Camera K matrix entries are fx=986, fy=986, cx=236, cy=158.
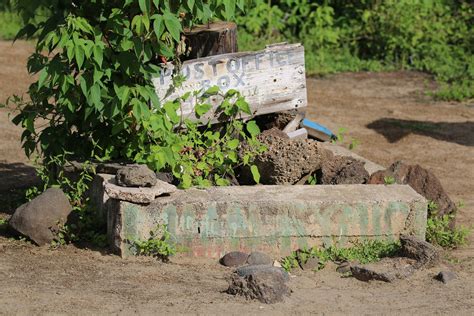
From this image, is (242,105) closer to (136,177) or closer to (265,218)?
(265,218)

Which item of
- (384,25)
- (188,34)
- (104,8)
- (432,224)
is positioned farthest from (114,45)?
(384,25)

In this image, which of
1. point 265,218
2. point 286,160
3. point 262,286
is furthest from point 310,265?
point 286,160

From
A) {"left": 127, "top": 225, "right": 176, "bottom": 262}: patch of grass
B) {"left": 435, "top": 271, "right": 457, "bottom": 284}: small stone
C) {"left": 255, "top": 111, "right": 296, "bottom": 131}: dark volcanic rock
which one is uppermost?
{"left": 255, "top": 111, "right": 296, "bottom": 131}: dark volcanic rock

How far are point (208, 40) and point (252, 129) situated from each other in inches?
30.4

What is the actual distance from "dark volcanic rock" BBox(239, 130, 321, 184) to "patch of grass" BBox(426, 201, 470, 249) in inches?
35.9

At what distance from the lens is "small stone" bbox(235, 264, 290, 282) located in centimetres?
559

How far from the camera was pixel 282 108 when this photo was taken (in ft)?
24.3

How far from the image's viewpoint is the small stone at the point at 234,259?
611cm

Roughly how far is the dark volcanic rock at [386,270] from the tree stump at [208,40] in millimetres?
2088

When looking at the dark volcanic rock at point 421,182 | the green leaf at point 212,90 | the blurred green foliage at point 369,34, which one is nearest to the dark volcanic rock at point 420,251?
the dark volcanic rock at point 421,182

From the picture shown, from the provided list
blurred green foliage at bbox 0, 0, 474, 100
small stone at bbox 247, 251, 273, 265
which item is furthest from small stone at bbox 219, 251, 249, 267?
blurred green foliage at bbox 0, 0, 474, 100

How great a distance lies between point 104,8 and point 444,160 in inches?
155

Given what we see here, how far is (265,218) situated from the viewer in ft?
20.3

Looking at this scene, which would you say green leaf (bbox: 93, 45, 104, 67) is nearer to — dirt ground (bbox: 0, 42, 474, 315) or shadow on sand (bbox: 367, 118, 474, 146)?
dirt ground (bbox: 0, 42, 474, 315)
